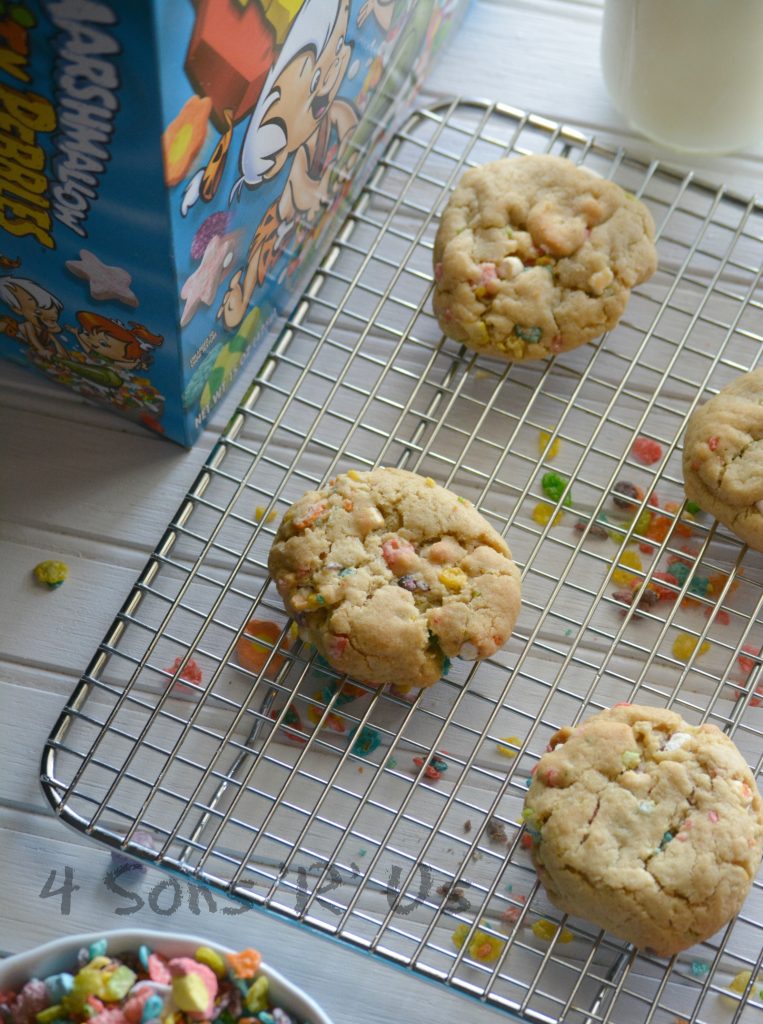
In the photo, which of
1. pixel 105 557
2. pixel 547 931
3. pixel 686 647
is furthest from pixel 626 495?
pixel 105 557

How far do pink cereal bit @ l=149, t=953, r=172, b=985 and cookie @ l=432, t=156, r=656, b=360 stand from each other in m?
0.98

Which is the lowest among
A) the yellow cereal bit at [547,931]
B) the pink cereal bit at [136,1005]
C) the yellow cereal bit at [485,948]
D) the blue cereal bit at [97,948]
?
the pink cereal bit at [136,1005]

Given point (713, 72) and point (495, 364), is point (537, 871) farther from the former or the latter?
point (713, 72)

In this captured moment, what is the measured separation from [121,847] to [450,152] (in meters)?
1.29

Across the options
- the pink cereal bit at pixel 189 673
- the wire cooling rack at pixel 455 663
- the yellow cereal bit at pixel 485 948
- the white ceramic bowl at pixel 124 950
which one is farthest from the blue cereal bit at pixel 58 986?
the yellow cereal bit at pixel 485 948

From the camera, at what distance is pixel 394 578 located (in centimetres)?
153

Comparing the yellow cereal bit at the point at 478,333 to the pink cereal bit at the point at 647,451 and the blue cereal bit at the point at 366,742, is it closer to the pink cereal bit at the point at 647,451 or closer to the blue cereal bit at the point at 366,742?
the pink cereal bit at the point at 647,451

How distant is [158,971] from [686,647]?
0.87 m

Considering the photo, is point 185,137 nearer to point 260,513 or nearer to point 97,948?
point 260,513

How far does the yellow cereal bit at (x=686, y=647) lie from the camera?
163 cm

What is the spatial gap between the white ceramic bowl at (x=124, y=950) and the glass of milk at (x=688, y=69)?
1.48 m

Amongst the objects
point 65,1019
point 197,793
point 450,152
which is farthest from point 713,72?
point 65,1019

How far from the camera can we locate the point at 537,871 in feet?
4.75

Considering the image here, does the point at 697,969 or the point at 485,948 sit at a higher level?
the point at 697,969
